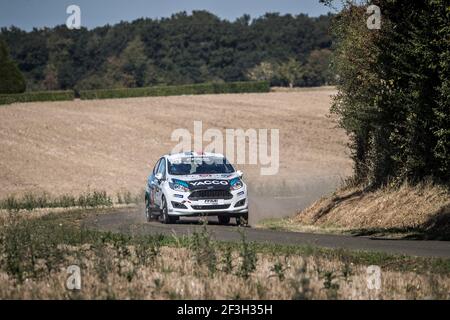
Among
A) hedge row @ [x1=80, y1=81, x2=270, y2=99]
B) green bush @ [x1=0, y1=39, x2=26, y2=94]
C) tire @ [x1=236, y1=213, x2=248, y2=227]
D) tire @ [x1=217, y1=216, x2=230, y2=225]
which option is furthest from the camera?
hedge row @ [x1=80, y1=81, x2=270, y2=99]

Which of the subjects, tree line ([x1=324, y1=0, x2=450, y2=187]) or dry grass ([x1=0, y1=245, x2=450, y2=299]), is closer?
dry grass ([x1=0, y1=245, x2=450, y2=299])

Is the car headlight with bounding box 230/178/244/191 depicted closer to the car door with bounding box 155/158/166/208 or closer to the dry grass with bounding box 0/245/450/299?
the car door with bounding box 155/158/166/208

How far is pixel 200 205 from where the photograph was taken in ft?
81.8

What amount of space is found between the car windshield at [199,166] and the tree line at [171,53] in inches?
3627

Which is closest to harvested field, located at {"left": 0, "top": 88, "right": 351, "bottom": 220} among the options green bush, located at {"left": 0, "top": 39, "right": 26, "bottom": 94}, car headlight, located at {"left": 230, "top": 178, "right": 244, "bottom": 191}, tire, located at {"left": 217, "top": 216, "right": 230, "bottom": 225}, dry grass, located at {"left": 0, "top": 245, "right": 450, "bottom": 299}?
green bush, located at {"left": 0, "top": 39, "right": 26, "bottom": 94}

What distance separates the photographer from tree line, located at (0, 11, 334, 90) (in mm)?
128375

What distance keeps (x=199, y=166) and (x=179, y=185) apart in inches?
54.1

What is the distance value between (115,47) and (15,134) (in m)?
88.4

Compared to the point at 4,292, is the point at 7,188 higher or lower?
lower

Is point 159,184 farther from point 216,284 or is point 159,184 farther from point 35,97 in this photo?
point 35,97

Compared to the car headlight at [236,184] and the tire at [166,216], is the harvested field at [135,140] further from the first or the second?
the tire at [166,216]
